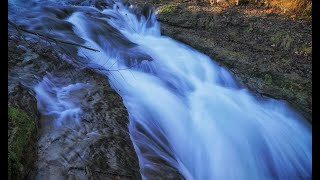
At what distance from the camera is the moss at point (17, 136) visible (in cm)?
312

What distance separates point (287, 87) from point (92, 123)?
3470 millimetres

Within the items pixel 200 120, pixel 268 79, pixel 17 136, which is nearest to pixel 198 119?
pixel 200 120

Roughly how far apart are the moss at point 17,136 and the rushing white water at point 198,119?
4.26ft

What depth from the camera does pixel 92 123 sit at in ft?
13.6

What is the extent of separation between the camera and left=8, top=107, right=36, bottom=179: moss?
3.12 m

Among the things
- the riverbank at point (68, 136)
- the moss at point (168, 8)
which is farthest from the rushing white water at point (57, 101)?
the moss at point (168, 8)

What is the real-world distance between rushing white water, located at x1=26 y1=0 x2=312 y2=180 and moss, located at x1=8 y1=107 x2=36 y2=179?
1.30 m

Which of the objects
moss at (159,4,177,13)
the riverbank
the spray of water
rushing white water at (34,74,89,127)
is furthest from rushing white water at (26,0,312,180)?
moss at (159,4,177,13)

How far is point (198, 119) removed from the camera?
5371mm

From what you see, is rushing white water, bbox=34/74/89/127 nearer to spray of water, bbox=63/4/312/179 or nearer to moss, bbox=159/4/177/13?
spray of water, bbox=63/4/312/179

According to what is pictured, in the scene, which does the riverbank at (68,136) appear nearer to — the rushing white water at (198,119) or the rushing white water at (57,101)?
the rushing white water at (57,101)
